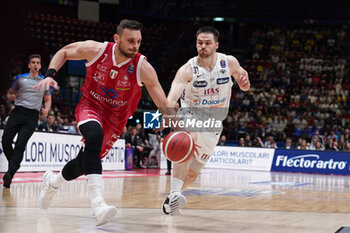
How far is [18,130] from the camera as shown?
7.20 meters

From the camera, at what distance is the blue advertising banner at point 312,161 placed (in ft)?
58.6

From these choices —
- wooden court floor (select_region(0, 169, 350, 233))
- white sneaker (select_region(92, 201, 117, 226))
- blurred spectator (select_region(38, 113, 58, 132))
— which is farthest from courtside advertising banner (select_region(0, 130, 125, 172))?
white sneaker (select_region(92, 201, 117, 226))

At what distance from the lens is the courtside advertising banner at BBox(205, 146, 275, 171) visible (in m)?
19.0

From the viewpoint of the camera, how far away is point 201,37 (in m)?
5.18

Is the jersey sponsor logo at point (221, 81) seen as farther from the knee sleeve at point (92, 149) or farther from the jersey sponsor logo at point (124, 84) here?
the knee sleeve at point (92, 149)

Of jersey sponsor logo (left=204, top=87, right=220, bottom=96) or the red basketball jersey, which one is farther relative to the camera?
jersey sponsor logo (left=204, top=87, right=220, bottom=96)

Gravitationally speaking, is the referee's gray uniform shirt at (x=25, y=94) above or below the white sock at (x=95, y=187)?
above

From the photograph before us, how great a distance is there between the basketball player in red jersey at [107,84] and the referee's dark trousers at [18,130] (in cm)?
286

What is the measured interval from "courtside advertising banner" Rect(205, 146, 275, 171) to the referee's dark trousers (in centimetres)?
1247

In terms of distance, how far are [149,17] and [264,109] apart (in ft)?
30.0

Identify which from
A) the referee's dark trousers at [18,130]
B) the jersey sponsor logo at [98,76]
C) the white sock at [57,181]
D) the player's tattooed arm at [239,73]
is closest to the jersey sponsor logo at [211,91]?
the player's tattooed arm at [239,73]

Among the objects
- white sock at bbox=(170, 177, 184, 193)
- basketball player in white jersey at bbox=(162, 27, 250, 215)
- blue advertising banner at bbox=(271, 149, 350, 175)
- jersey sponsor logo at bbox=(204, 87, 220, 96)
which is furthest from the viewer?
blue advertising banner at bbox=(271, 149, 350, 175)

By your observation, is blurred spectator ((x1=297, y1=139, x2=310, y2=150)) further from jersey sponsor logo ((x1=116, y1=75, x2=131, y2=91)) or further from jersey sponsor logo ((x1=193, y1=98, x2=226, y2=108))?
jersey sponsor logo ((x1=116, y1=75, x2=131, y2=91))

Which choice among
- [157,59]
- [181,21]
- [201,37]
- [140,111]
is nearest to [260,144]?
[140,111]
